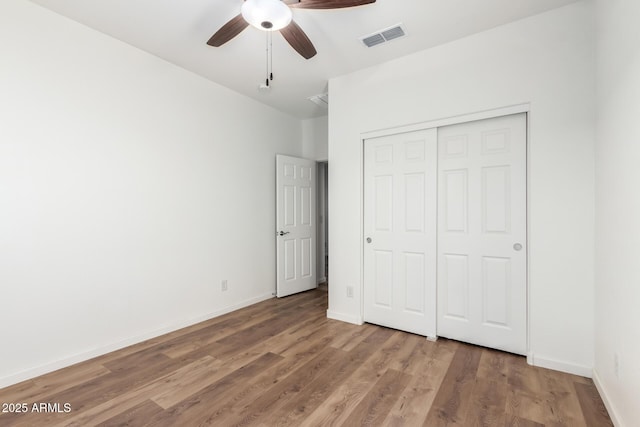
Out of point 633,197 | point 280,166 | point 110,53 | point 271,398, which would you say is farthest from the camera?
point 280,166

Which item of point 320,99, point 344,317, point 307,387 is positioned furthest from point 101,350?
point 320,99

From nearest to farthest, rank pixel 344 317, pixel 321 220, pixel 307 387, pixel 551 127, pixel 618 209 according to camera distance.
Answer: pixel 618 209, pixel 307 387, pixel 551 127, pixel 344 317, pixel 321 220

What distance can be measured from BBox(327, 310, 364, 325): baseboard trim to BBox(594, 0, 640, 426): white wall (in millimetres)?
1946

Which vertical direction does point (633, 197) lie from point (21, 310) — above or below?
above

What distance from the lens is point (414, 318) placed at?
3.01 metres

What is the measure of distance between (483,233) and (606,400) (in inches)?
51.8

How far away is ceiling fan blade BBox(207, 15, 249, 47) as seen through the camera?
2.08 meters

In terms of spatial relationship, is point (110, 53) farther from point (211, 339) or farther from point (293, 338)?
point (293, 338)

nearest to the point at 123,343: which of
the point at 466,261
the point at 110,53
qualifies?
the point at 110,53

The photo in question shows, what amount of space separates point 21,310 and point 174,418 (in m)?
1.48

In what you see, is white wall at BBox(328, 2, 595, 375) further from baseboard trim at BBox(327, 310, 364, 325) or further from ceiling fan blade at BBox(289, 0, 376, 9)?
baseboard trim at BBox(327, 310, 364, 325)

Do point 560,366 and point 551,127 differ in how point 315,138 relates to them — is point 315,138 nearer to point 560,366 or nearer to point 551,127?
point 551,127

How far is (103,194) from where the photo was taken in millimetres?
2643

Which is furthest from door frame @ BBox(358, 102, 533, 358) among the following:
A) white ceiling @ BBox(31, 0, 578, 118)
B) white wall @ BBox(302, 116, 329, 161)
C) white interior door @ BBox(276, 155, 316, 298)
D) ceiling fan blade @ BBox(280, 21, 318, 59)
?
white wall @ BBox(302, 116, 329, 161)
